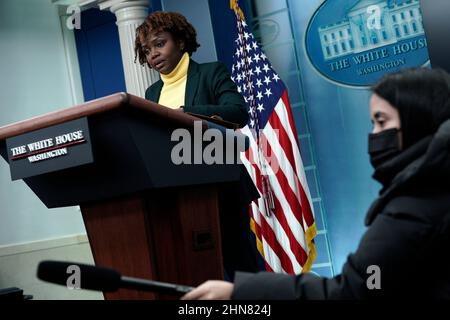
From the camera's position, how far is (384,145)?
1450 millimetres

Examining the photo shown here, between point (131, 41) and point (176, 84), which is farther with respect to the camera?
point (131, 41)

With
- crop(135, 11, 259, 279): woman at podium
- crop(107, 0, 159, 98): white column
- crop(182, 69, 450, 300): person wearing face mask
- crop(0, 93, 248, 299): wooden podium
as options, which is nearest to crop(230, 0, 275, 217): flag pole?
crop(107, 0, 159, 98): white column

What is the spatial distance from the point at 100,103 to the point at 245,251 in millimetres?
938

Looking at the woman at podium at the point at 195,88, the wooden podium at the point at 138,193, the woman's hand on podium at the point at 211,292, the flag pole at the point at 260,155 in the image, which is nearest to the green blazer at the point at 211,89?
the woman at podium at the point at 195,88

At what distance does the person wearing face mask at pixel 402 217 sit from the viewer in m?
1.31

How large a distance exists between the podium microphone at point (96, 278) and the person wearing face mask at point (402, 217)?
0.25 feet

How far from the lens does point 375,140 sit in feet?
4.81

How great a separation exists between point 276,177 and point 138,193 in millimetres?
2428

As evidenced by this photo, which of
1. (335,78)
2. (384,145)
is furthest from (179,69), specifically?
(335,78)

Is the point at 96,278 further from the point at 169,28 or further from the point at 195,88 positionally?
the point at 169,28

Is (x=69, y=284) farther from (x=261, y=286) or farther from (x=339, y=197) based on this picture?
(x=339, y=197)

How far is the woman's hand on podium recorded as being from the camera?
4.48 ft

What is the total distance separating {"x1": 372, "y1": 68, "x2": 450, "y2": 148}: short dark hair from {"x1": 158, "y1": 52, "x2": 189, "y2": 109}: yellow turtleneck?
1451 mm
